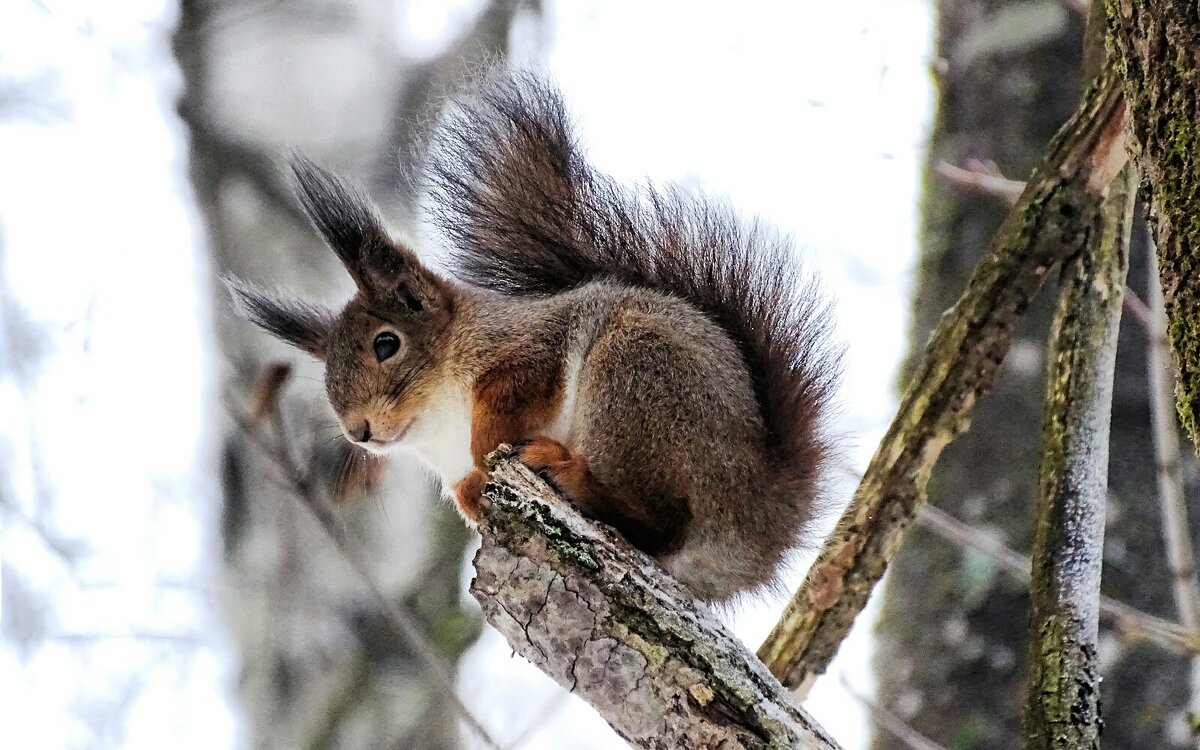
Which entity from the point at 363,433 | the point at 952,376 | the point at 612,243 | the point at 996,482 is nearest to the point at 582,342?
the point at 612,243

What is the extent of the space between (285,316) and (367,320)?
0.16 metres

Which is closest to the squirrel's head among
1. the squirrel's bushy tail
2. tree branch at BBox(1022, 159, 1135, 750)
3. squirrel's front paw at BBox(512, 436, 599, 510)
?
the squirrel's bushy tail

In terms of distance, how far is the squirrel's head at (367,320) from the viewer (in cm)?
199

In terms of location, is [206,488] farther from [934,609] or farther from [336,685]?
[934,609]

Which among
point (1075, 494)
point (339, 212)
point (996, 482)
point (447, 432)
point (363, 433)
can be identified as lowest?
point (363, 433)

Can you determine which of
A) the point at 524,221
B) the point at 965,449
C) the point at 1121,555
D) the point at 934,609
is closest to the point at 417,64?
the point at 524,221

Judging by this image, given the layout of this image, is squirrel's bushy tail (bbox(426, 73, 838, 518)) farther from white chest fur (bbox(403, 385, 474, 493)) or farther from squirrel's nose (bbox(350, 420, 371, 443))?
squirrel's nose (bbox(350, 420, 371, 443))

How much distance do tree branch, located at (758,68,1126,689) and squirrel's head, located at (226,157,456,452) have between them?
74 centimetres

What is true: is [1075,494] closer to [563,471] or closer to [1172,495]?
[1172,495]

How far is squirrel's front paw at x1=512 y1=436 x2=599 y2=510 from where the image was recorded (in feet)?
5.36

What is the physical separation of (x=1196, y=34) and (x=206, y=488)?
7.66ft

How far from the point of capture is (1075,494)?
1.65 m

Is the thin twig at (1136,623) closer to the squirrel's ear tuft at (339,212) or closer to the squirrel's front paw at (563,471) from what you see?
the squirrel's front paw at (563,471)

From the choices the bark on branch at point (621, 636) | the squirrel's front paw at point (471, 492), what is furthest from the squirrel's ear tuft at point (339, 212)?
the bark on branch at point (621, 636)
